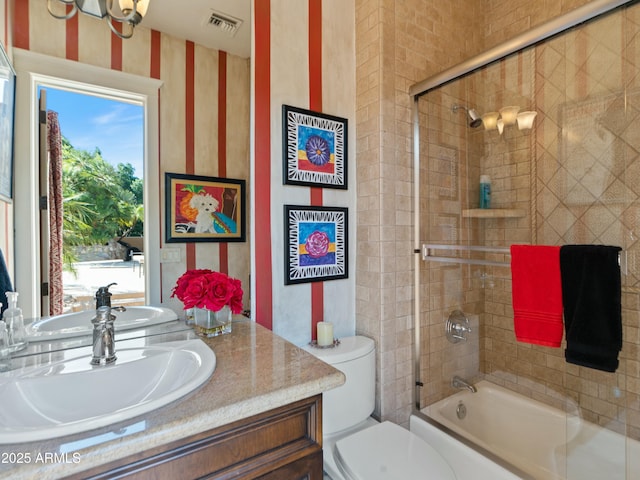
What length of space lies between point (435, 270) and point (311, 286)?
682 mm

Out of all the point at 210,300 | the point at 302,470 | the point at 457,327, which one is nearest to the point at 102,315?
the point at 210,300

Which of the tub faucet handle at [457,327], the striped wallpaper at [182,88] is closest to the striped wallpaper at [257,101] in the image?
the striped wallpaper at [182,88]

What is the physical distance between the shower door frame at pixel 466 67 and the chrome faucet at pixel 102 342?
138 cm

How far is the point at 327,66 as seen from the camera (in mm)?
1710

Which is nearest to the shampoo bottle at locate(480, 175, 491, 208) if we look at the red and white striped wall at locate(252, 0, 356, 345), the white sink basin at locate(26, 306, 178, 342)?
the red and white striped wall at locate(252, 0, 356, 345)

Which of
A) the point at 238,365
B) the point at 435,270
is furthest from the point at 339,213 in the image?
the point at 238,365

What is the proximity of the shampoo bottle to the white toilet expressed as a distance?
951 mm

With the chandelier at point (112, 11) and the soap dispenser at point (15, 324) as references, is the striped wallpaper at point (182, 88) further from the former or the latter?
the soap dispenser at point (15, 324)

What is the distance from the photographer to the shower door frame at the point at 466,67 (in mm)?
1172

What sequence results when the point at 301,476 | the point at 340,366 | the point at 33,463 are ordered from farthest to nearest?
the point at 340,366
the point at 301,476
the point at 33,463

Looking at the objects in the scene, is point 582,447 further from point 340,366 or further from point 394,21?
point 394,21

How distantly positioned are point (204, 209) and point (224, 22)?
31.9 inches

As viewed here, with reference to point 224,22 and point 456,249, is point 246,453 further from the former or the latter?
point 224,22

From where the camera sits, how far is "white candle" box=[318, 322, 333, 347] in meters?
1.56
